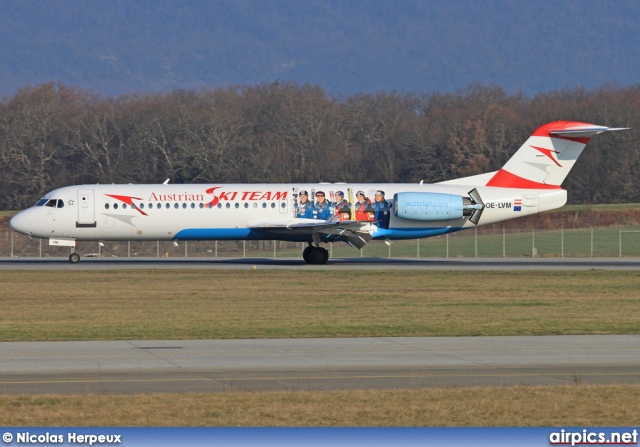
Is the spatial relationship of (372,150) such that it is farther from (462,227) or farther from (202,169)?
(462,227)

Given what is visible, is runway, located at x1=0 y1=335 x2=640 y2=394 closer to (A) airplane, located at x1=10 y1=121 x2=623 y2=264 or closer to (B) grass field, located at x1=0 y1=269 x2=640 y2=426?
(B) grass field, located at x1=0 y1=269 x2=640 y2=426

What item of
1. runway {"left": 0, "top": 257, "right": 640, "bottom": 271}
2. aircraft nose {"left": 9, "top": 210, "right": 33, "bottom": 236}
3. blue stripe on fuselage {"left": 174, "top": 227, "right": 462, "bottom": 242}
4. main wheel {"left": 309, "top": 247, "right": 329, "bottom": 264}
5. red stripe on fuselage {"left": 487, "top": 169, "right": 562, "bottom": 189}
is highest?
red stripe on fuselage {"left": 487, "top": 169, "right": 562, "bottom": 189}

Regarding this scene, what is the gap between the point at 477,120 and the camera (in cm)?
9162

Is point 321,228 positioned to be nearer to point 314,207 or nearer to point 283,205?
point 314,207

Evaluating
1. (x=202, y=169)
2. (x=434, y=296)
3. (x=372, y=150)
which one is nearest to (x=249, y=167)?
(x=202, y=169)

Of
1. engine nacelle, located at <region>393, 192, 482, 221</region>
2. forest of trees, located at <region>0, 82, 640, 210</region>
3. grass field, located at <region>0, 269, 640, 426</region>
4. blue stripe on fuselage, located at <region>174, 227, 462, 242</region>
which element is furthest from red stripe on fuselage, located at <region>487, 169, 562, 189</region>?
forest of trees, located at <region>0, 82, 640, 210</region>

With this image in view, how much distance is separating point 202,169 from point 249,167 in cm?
409

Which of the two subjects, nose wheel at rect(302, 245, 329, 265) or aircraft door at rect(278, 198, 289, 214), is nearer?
aircraft door at rect(278, 198, 289, 214)

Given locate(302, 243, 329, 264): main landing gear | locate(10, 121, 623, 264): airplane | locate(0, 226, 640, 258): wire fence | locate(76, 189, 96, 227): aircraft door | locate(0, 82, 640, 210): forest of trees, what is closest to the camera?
locate(10, 121, 623, 264): airplane

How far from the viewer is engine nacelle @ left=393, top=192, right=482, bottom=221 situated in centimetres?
4269

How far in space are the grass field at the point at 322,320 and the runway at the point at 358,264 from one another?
10.6ft

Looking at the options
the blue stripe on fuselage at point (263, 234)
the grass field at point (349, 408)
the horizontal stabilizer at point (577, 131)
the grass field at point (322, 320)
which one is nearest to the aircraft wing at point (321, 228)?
the blue stripe on fuselage at point (263, 234)

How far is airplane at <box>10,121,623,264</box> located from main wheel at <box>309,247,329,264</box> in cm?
4

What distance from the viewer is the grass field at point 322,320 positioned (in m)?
12.6
